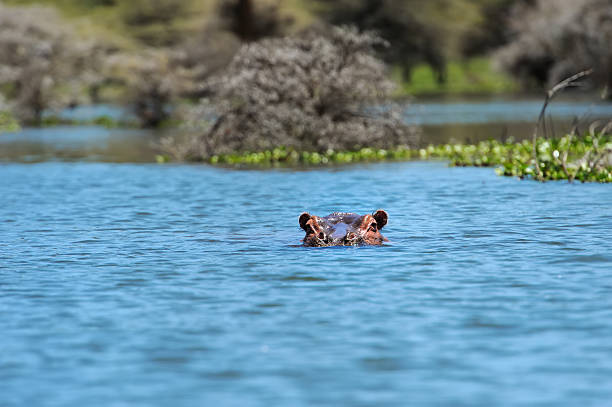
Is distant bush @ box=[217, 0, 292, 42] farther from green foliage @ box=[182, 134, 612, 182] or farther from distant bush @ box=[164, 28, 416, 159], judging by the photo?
distant bush @ box=[164, 28, 416, 159]

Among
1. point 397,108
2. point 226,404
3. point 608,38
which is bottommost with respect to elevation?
point 226,404

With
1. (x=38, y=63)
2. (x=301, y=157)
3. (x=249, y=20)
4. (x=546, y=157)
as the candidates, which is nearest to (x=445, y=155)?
(x=301, y=157)

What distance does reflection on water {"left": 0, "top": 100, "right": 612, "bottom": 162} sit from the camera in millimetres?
42219

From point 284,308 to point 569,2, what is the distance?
7715cm

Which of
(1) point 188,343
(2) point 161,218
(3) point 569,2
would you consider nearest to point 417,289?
(1) point 188,343

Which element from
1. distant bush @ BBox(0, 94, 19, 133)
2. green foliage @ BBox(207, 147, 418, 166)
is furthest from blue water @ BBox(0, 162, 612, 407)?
distant bush @ BBox(0, 94, 19, 133)

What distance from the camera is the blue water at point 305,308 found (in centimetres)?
881

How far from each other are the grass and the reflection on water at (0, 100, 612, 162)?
66891mm

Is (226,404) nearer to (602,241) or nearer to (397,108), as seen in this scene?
(602,241)

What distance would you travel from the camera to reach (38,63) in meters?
74.3

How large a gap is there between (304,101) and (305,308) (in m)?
22.9

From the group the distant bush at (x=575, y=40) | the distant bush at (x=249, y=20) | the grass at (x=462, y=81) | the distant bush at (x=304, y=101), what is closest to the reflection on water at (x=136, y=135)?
the distant bush at (x=304, y=101)

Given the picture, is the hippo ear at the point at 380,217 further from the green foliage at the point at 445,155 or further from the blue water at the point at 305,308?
the green foliage at the point at 445,155

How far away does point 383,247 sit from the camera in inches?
631
